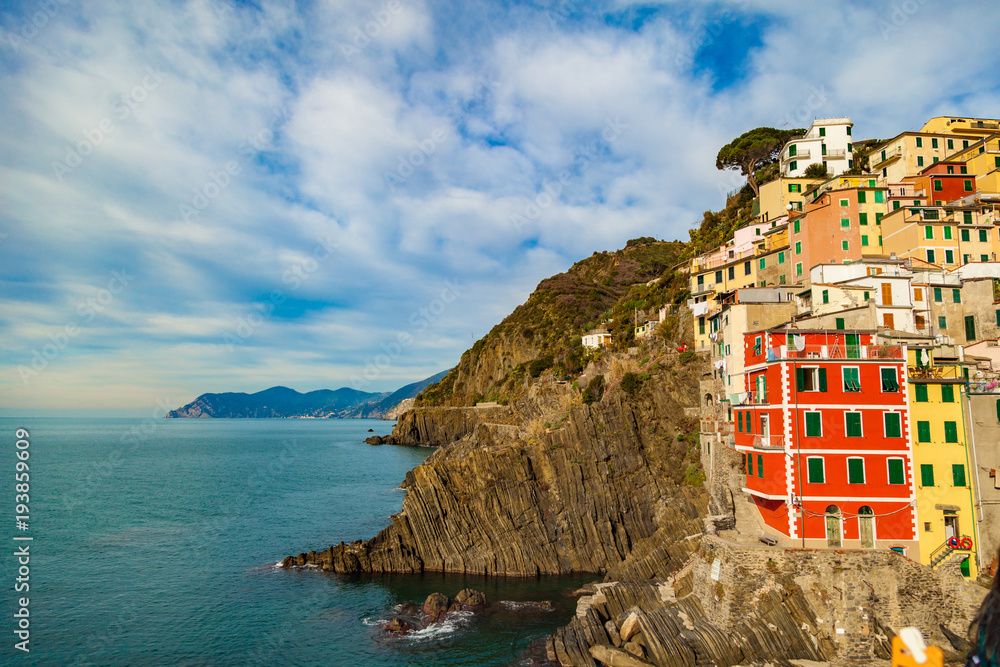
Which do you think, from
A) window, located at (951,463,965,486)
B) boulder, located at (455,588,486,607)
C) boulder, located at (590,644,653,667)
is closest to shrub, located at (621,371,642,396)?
boulder, located at (455,588,486,607)

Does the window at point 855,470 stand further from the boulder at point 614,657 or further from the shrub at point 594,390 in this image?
the shrub at point 594,390

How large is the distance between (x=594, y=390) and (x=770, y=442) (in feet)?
109

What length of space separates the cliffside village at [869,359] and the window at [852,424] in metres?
0.07

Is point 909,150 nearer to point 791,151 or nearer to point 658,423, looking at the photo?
point 791,151

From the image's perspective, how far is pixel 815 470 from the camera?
2864cm

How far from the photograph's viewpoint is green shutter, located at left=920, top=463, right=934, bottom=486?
28.5 metres

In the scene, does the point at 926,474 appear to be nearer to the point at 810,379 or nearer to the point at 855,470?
the point at 855,470

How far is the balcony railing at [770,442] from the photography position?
29203 mm

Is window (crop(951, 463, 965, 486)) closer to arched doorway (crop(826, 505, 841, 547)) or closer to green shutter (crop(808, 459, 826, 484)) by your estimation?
arched doorway (crop(826, 505, 841, 547))

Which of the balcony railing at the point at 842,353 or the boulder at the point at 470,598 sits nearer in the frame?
the balcony railing at the point at 842,353

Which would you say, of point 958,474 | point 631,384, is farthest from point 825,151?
point 958,474

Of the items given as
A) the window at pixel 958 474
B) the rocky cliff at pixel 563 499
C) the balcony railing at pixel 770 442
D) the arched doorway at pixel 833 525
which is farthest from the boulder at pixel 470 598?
the window at pixel 958 474

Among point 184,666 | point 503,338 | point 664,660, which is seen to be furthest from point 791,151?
point 503,338

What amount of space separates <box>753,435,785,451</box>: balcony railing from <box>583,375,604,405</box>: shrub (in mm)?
31032
